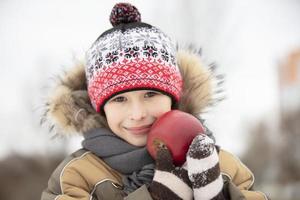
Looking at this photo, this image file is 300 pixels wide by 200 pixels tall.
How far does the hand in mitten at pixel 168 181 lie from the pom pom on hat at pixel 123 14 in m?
0.73

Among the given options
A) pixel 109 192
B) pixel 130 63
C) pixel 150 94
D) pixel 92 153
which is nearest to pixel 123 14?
pixel 130 63

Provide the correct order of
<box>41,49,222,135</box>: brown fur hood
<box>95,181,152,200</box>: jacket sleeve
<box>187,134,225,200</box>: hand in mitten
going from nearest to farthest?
1. <box>187,134,225,200</box>: hand in mitten
2. <box>95,181,152,200</box>: jacket sleeve
3. <box>41,49,222,135</box>: brown fur hood

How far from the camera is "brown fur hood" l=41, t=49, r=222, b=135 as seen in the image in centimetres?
215

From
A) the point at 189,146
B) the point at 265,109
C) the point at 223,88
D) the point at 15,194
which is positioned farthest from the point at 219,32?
the point at 189,146

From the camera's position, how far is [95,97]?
2.07m

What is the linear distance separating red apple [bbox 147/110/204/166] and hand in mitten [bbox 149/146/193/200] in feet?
0.09

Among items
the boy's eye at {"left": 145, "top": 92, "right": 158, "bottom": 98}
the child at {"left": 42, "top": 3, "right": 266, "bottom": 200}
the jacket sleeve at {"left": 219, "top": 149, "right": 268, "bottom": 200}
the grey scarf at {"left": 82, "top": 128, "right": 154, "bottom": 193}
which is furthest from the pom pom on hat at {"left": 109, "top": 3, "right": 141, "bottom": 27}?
the jacket sleeve at {"left": 219, "top": 149, "right": 268, "bottom": 200}

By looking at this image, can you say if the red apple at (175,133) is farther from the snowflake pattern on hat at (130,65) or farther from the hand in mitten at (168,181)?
the snowflake pattern on hat at (130,65)

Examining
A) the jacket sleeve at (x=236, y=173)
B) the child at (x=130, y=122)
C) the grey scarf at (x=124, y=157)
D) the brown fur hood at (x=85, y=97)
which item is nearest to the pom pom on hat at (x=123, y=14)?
the child at (x=130, y=122)

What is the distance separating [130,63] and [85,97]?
1.03 feet

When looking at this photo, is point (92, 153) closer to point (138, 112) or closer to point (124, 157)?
point (124, 157)

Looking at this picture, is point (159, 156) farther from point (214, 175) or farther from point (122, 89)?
point (122, 89)

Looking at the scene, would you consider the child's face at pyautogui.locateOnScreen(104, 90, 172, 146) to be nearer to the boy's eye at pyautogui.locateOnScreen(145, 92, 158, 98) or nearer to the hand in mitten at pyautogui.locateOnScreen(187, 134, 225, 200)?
the boy's eye at pyautogui.locateOnScreen(145, 92, 158, 98)

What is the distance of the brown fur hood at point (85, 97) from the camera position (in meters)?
2.15
